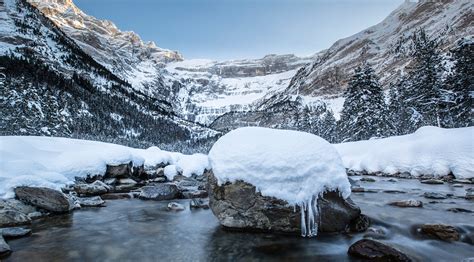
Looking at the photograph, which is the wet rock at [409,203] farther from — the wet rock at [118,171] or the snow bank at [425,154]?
the wet rock at [118,171]

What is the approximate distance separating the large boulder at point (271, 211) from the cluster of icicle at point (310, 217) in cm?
10

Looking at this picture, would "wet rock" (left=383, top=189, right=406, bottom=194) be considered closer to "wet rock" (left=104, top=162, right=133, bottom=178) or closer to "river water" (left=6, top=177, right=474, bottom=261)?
"river water" (left=6, top=177, right=474, bottom=261)

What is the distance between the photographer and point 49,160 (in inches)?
586

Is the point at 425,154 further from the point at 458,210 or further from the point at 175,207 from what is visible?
the point at 175,207

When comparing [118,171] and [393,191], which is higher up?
[118,171]

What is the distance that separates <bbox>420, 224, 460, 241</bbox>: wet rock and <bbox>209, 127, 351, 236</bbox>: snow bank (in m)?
2.47

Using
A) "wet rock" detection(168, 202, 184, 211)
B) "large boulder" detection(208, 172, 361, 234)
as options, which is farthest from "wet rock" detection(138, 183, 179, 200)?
"large boulder" detection(208, 172, 361, 234)

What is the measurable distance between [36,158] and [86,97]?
122968 millimetres

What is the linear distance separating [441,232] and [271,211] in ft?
14.8

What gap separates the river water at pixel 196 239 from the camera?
701cm

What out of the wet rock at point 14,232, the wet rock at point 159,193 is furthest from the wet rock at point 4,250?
the wet rock at point 159,193

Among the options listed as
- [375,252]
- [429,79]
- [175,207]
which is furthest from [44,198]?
[429,79]

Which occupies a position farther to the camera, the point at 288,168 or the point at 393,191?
the point at 393,191

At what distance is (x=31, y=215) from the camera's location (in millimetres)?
10047
